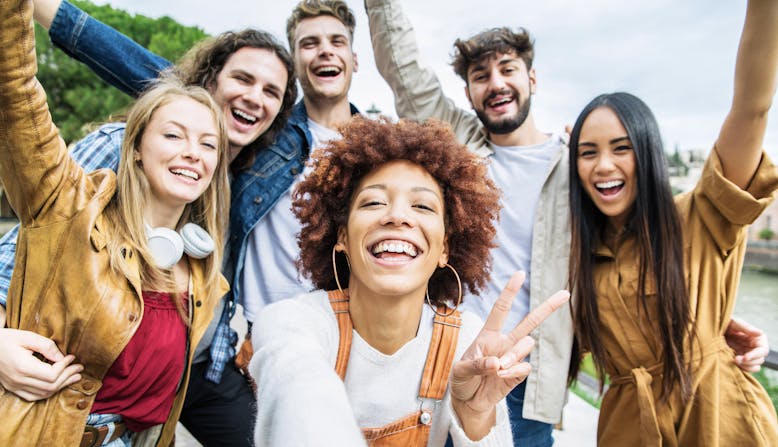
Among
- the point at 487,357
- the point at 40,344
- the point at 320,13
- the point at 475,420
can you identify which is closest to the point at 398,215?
the point at 487,357

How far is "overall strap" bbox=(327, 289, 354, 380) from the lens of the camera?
1904 mm

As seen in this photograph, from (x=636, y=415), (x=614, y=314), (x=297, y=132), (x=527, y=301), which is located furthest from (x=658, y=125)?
(x=297, y=132)

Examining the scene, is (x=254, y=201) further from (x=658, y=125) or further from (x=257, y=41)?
(x=658, y=125)

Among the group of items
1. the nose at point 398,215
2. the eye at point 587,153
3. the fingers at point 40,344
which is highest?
the eye at point 587,153

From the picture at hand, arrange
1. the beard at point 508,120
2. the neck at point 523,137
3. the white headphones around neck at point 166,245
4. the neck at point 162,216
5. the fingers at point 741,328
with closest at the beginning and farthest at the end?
the white headphones around neck at point 166,245 → the neck at point 162,216 → the fingers at point 741,328 → the beard at point 508,120 → the neck at point 523,137

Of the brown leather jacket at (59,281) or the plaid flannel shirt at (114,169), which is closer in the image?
the brown leather jacket at (59,281)

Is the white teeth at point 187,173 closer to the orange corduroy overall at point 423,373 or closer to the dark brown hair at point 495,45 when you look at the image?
the orange corduroy overall at point 423,373

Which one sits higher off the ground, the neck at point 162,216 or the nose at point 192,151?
the nose at point 192,151

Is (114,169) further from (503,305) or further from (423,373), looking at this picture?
(503,305)

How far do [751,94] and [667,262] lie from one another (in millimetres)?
844

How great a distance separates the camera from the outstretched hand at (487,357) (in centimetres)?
171

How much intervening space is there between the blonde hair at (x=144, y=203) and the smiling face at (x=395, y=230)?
2.77 ft

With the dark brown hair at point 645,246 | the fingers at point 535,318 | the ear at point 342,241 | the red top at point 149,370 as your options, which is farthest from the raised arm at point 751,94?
the red top at point 149,370

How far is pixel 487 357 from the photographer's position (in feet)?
5.50
